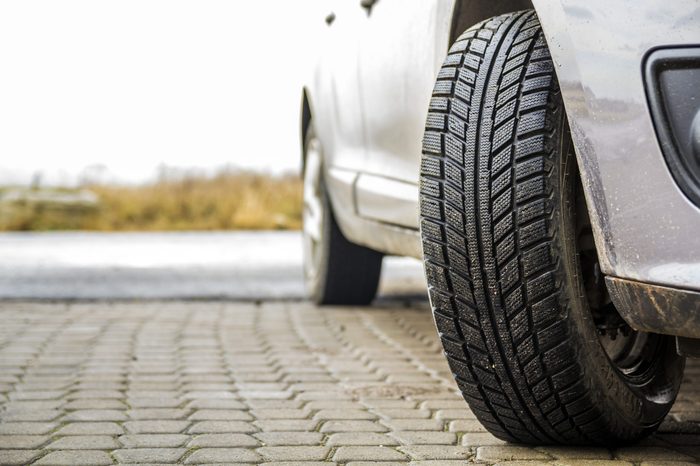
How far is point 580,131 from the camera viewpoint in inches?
87.7

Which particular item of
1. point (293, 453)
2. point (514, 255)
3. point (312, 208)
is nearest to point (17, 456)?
point (293, 453)

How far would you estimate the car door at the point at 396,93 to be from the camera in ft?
10.6

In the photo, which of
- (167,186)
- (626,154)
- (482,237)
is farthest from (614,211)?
(167,186)

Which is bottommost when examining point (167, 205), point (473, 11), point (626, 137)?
point (167, 205)

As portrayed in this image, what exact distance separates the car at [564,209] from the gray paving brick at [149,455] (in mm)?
691

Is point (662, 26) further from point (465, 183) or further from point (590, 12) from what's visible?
point (465, 183)

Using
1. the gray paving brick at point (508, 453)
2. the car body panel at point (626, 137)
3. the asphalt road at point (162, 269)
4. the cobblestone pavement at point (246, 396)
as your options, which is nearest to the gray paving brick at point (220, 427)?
the cobblestone pavement at point (246, 396)

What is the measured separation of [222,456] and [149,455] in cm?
17

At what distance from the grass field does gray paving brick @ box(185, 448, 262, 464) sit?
11420mm

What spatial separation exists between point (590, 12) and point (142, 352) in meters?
2.66

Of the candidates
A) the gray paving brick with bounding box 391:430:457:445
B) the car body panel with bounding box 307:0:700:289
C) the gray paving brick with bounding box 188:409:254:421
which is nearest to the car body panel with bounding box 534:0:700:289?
the car body panel with bounding box 307:0:700:289

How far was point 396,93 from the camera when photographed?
144 inches

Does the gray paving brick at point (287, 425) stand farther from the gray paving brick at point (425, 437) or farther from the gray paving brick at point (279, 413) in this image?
the gray paving brick at point (425, 437)

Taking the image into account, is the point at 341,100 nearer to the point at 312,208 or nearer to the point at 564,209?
the point at 312,208
